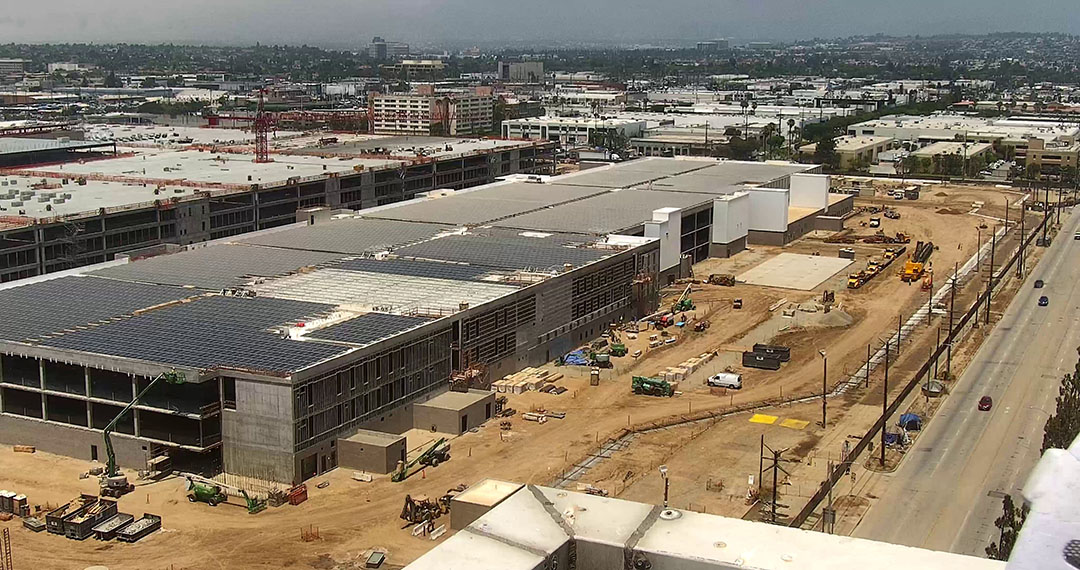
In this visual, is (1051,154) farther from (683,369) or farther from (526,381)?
(526,381)

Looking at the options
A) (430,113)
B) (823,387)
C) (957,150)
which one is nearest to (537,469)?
(823,387)

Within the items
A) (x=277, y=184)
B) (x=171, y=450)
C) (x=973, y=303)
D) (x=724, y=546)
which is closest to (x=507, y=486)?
(x=171, y=450)

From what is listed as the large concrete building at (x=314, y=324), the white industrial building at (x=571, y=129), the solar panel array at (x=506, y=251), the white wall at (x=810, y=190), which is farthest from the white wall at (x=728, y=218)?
the white industrial building at (x=571, y=129)

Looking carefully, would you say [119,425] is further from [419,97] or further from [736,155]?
[419,97]

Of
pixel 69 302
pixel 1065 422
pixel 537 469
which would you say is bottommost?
pixel 537 469

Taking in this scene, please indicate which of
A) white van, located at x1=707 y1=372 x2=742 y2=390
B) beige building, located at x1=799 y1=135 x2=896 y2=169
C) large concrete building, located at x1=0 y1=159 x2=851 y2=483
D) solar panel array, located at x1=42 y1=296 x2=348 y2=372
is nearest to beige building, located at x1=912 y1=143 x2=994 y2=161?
beige building, located at x1=799 y1=135 x2=896 y2=169

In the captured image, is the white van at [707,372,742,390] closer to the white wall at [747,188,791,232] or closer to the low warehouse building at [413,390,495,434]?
the low warehouse building at [413,390,495,434]
